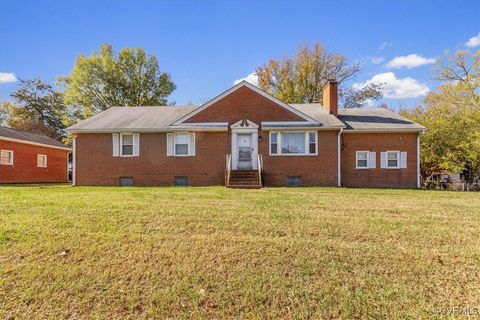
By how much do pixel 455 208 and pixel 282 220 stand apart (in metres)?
5.06

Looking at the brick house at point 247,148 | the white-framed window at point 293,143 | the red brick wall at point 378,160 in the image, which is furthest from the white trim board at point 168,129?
the red brick wall at point 378,160

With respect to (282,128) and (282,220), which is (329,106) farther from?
(282,220)

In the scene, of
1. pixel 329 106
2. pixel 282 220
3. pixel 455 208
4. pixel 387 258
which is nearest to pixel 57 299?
pixel 282 220

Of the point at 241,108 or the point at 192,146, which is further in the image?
the point at 192,146

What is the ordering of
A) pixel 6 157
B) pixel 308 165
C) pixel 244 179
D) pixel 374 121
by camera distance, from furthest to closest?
pixel 6 157 < pixel 374 121 < pixel 308 165 < pixel 244 179

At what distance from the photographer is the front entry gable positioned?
15391mm

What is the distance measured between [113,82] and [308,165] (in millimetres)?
25132

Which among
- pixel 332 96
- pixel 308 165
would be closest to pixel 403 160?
pixel 332 96

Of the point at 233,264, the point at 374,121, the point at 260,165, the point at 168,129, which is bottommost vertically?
the point at 233,264

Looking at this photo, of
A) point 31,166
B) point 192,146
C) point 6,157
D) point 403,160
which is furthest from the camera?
point 31,166

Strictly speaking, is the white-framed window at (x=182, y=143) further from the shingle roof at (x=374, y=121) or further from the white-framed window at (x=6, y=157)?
the white-framed window at (x=6, y=157)

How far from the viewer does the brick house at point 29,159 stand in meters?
18.7

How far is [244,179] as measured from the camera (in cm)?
1429

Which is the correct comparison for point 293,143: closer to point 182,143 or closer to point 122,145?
point 182,143
